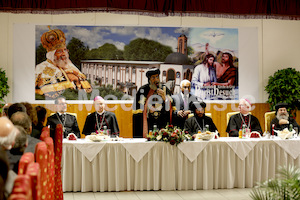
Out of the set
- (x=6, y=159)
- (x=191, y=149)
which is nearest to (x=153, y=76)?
(x=191, y=149)

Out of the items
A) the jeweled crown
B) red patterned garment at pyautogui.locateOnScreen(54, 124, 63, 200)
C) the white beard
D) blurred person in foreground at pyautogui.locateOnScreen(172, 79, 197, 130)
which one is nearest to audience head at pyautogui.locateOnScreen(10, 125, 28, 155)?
red patterned garment at pyautogui.locateOnScreen(54, 124, 63, 200)

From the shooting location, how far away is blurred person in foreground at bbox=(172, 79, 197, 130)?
8352mm

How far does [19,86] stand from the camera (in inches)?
361

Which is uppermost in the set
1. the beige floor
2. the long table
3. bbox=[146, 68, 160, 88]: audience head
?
bbox=[146, 68, 160, 88]: audience head

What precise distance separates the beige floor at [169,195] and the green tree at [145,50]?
3.68 m

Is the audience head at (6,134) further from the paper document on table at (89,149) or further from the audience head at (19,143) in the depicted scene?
the paper document on table at (89,149)

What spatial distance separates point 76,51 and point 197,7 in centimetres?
445

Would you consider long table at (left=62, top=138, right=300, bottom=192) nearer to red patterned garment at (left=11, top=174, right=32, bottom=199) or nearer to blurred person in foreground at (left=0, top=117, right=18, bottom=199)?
blurred person in foreground at (left=0, top=117, right=18, bottom=199)

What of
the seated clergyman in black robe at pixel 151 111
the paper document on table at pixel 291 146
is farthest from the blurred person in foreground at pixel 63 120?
the paper document on table at pixel 291 146

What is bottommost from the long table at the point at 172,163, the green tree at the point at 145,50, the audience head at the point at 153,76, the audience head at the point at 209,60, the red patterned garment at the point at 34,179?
the long table at the point at 172,163

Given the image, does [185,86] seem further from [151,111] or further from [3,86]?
[3,86]

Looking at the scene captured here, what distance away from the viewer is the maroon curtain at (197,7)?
5203 millimetres

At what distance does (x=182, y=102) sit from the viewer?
28.7 ft

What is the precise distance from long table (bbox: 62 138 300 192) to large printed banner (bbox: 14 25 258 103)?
2.99 metres
